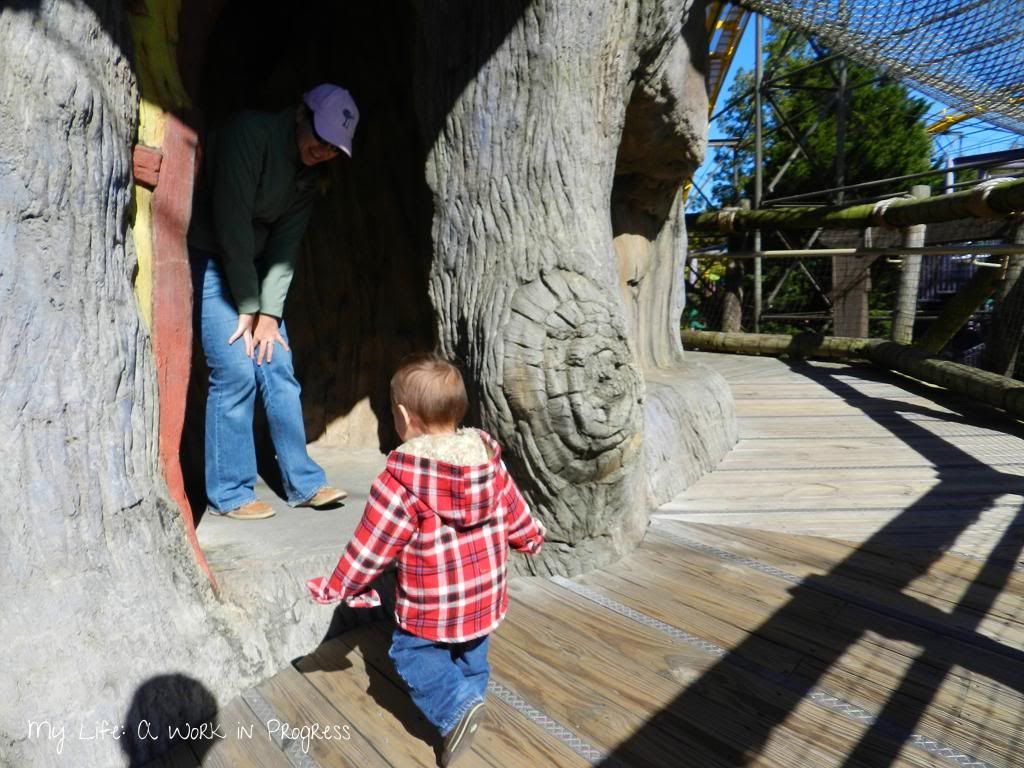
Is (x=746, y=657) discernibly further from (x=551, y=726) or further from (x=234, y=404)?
(x=234, y=404)

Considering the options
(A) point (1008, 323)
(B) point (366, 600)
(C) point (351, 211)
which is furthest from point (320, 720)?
(A) point (1008, 323)

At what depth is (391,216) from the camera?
3.39 metres

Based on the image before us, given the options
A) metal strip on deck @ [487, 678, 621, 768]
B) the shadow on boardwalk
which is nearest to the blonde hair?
metal strip on deck @ [487, 678, 621, 768]

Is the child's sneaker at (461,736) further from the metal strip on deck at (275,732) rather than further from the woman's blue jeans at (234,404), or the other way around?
the woman's blue jeans at (234,404)

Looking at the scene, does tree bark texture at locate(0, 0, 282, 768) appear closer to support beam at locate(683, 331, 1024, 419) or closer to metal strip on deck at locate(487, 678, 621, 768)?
metal strip on deck at locate(487, 678, 621, 768)

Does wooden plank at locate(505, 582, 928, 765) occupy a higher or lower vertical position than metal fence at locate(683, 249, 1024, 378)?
lower

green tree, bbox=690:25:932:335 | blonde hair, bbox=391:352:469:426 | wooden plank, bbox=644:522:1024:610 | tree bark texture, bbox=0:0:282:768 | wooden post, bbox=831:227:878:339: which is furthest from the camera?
green tree, bbox=690:25:932:335

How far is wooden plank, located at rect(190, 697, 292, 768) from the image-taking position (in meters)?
1.74

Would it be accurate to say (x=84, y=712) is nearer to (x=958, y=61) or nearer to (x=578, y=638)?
(x=578, y=638)

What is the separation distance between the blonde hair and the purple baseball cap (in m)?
0.90

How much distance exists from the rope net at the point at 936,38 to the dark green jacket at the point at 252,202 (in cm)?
480

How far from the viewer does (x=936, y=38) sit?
5.95 metres

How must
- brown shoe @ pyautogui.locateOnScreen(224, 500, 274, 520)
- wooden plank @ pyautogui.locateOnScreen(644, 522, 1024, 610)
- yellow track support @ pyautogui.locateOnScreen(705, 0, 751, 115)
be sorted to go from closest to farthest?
wooden plank @ pyautogui.locateOnScreen(644, 522, 1024, 610) → brown shoe @ pyautogui.locateOnScreen(224, 500, 274, 520) → yellow track support @ pyautogui.locateOnScreen(705, 0, 751, 115)

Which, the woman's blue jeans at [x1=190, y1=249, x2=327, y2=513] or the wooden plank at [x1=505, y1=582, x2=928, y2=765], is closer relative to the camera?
the wooden plank at [x1=505, y1=582, x2=928, y2=765]
